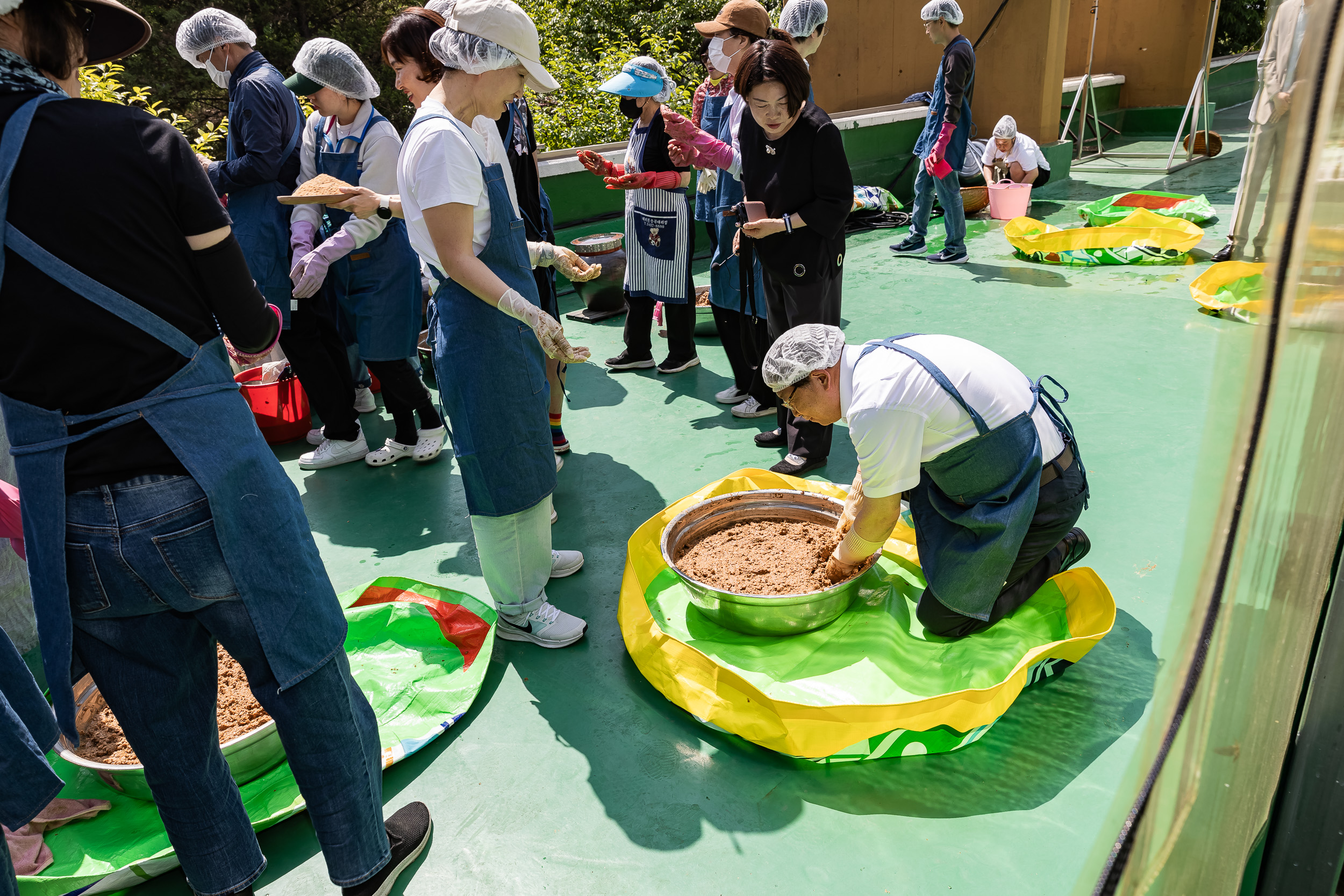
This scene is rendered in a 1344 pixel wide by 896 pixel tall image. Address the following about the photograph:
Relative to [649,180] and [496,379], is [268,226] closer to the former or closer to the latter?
[649,180]

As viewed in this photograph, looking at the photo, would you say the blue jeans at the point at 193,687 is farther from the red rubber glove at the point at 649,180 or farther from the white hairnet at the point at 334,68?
the red rubber glove at the point at 649,180

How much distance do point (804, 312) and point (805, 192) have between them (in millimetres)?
489

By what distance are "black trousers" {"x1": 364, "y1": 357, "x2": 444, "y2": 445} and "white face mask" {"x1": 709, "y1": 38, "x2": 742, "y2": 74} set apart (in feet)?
7.36

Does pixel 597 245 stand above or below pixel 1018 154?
below

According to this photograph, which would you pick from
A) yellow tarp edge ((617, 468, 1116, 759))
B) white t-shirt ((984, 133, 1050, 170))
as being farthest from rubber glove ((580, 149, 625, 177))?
white t-shirt ((984, 133, 1050, 170))

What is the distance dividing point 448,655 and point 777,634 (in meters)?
1.04

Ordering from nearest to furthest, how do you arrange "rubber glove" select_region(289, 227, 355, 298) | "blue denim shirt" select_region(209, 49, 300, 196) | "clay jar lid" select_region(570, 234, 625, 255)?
"rubber glove" select_region(289, 227, 355, 298) < "blue denim shirt" select_region(209, 49, 300, 196) < "clay jar lid" select_region(570, 234, 625, 255)

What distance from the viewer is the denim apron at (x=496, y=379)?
2.33 meters

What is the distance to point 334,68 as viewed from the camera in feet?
11.0

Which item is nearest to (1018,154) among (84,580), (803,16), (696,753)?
(803,16)

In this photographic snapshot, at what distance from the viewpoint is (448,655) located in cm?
266

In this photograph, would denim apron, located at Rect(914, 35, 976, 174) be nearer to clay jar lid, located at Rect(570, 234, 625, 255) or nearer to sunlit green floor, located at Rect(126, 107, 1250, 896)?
clay jar lid, located at Rect(570, 234, 625, 255)

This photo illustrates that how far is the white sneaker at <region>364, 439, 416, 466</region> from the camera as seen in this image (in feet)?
13.6

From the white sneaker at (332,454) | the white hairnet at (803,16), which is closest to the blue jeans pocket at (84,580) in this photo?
the white sneaker at (332,454)
